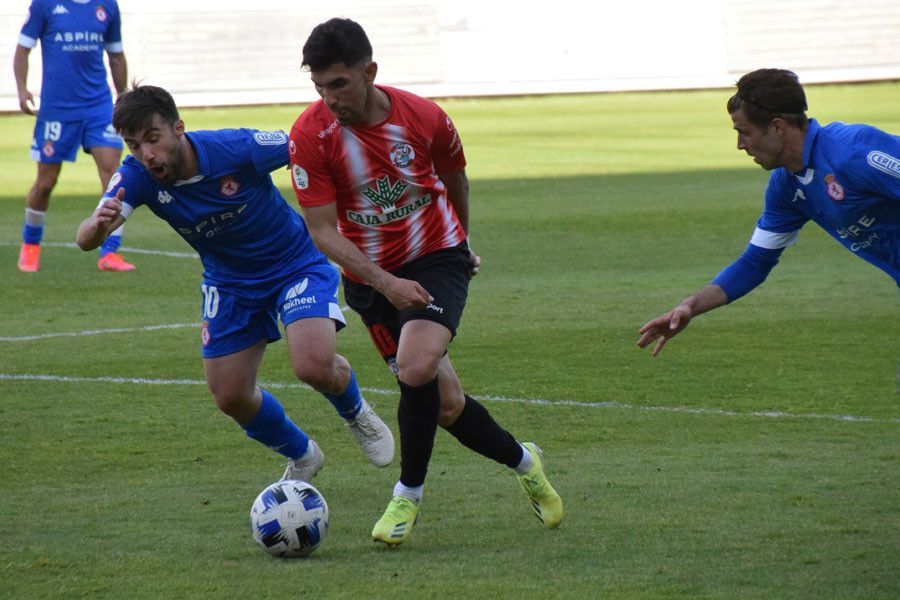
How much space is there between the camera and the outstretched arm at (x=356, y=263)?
5.21 meters

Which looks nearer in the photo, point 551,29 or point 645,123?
point 645,123

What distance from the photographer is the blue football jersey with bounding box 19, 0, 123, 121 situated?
462 inches

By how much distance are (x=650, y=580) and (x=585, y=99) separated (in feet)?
86.6

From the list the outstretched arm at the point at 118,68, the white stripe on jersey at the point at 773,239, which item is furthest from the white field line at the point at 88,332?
the white stripe on jersey at the point at 773,239

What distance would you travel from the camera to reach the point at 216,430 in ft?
23.3

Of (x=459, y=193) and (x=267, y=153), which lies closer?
(x=459, y=193)

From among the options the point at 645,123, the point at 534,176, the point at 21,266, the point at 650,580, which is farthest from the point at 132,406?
the point at 645,123

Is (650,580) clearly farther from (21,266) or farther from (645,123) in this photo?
(645,123)

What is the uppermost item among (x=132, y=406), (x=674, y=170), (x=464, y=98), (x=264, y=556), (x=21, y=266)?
(x=264, y=556)

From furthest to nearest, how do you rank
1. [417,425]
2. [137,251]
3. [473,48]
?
[473,48] → [137,251] → [417,425]

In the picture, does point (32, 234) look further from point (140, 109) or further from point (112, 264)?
point (140, 109)

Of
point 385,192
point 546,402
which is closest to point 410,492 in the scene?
point 385,192

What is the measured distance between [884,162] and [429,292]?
1.71 meters

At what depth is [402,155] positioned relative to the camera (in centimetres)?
549
